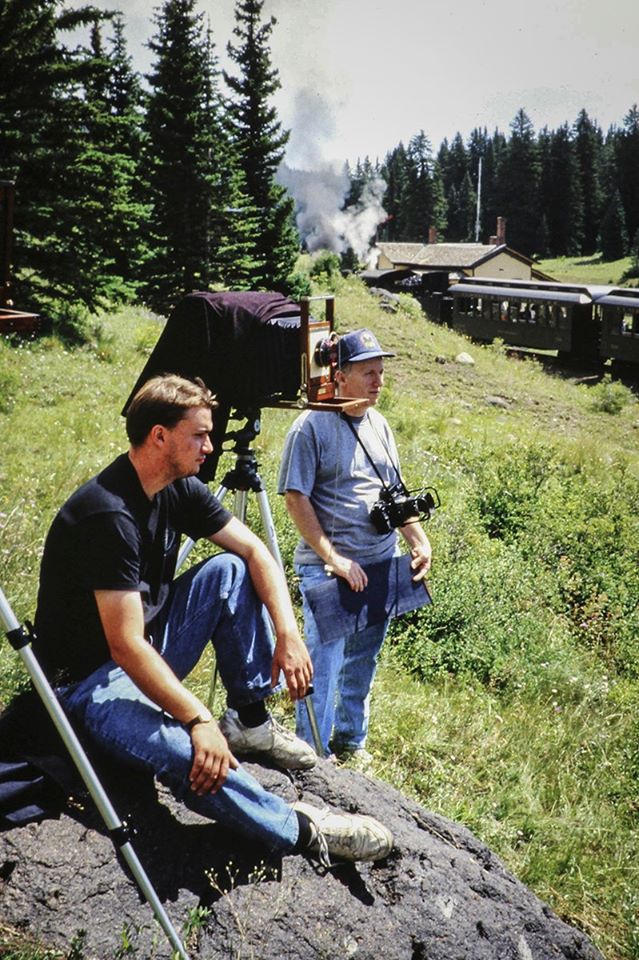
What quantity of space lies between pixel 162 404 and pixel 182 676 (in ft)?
3.40

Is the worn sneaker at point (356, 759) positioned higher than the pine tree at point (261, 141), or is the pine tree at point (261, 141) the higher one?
the pine tree at point (261, 141)

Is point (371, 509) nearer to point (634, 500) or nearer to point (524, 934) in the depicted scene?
point (524, 934)

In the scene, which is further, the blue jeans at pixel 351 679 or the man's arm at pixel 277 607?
the blue jeans at pixel 351 679

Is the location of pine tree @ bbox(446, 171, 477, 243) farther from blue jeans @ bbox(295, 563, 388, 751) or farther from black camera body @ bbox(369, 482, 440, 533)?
blue jeans @ bbox(295, 563, 388, 751)

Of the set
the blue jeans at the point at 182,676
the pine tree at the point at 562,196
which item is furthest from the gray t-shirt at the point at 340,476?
the pine tree at the point at 562,196

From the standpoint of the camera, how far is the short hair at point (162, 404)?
252 cm

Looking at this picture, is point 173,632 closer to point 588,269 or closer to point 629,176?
point 588,269

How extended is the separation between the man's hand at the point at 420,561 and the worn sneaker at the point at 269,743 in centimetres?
106

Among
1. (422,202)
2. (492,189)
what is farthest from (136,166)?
(492,189)

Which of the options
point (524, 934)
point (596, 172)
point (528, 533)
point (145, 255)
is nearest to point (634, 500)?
point (528, 533)

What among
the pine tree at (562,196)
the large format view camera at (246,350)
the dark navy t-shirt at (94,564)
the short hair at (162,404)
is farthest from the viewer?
the pine tree at (562,196)

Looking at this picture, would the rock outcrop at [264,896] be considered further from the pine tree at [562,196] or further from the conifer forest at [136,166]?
the pine tree at [562,196]

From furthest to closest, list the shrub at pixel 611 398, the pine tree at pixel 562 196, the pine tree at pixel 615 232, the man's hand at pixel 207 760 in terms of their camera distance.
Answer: the pine tree at pixel 562 196 < the pine tree at pixel 615 232 < the shrub at pixel 611 398 < the man's hand at pixel 207 760

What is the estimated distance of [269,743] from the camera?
2.94 m
